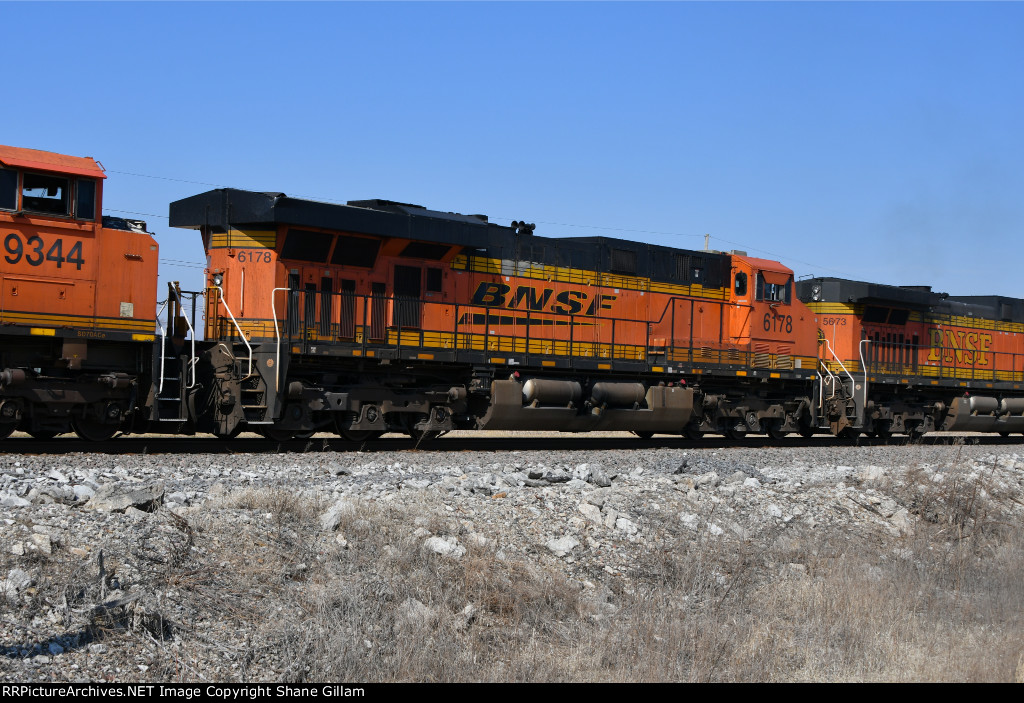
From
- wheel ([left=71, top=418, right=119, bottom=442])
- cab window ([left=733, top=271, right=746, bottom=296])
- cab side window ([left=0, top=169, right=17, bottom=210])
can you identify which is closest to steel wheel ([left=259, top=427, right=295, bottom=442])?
wheel ([left=71, top=418, right=119, bottom=442])

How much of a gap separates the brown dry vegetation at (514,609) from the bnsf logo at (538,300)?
7.84m

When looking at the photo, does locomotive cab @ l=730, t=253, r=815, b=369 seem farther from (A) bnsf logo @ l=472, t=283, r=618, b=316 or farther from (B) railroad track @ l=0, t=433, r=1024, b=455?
(A) bnsf logo @ l=472, t=283, r=618, b=316

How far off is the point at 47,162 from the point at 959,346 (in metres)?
21.1

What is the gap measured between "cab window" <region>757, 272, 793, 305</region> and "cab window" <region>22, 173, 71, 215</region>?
12747 millimetres

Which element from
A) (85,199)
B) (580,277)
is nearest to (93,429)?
(85,199)

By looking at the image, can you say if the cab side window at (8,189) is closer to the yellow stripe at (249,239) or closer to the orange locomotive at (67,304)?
the orange locomotive at (67,304)

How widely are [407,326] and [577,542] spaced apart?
7.47 metres

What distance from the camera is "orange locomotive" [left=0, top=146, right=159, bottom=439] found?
454 inches

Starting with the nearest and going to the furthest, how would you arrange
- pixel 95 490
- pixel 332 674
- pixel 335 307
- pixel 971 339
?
pixel 332 674, pixel 95 490, pixel 335 307, pixel 971 339

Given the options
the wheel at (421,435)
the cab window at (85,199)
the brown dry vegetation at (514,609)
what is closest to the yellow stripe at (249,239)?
the cab window at (85,199)

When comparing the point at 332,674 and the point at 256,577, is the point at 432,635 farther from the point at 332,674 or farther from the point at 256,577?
the point at 256,577

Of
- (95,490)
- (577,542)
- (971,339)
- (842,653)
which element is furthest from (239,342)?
(971,339)

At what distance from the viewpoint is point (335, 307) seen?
47.5ft

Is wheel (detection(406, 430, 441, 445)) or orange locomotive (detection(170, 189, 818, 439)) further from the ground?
orange locomotive (detection(170, 189, 818, 439))
